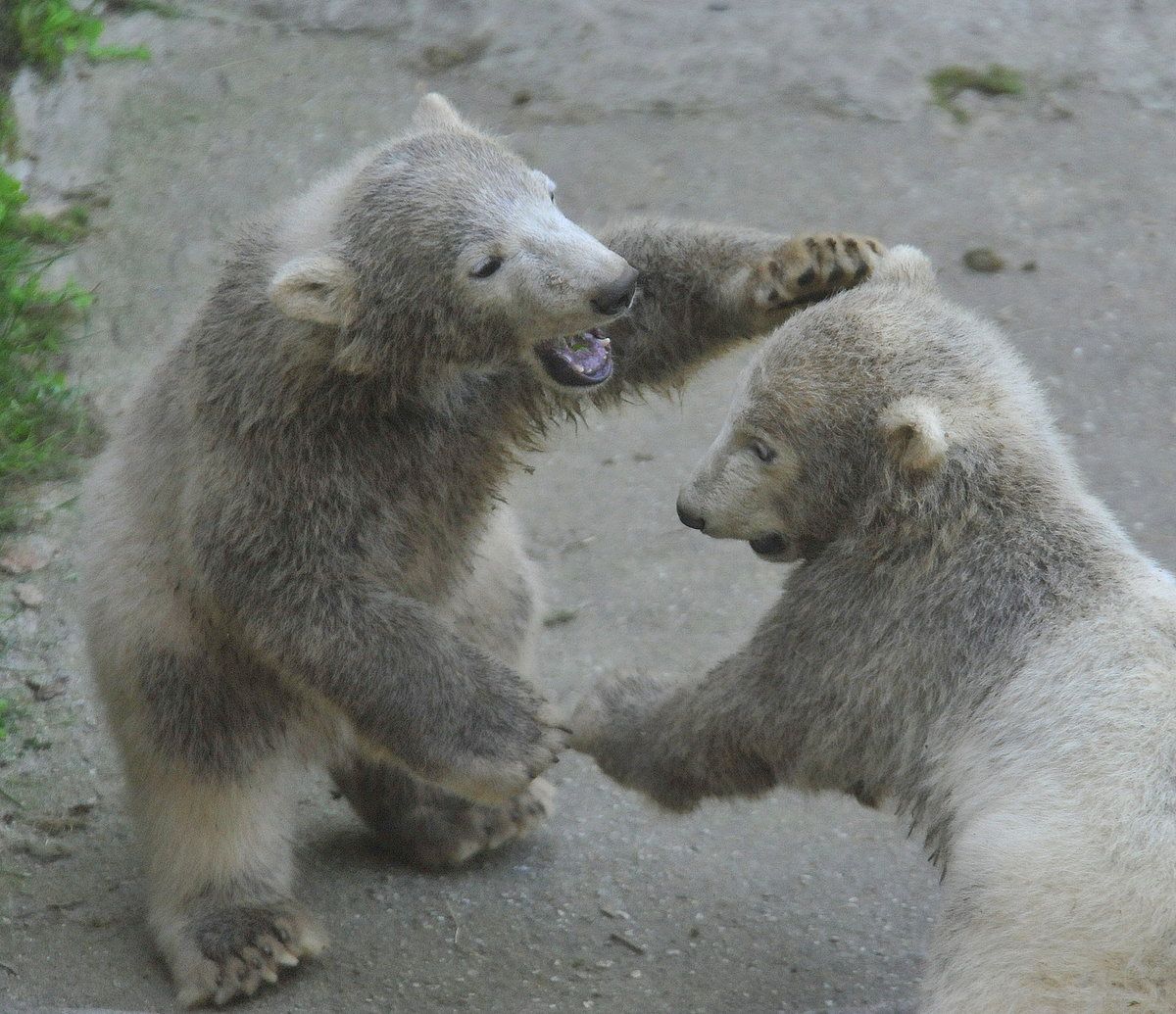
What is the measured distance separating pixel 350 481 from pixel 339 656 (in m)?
0.55

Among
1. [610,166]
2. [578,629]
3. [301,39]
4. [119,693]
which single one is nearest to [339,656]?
[119,693]

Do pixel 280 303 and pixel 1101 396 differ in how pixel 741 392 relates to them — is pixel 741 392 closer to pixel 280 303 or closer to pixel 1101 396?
pixel 280 303

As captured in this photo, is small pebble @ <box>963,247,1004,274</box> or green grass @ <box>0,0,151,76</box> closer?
small pebble @ <box>963,247,1004,274</box>

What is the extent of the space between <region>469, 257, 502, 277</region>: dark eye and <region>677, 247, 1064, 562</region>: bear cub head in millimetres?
860

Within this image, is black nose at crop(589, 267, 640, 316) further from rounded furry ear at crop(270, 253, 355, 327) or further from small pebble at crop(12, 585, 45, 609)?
small pebble at crop(12, 585, 45, 609)

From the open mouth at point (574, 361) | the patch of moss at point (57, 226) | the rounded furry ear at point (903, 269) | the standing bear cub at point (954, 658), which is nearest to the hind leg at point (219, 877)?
the standing bear cub at point (954, 658)

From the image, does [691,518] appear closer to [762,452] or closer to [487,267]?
[762,452]

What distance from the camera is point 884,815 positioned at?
5.88 m

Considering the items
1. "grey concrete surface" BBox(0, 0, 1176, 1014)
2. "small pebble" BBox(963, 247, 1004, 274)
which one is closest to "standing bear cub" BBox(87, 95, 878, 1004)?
"grey concrete surface" BBox(0, 0, 1176, 1014)

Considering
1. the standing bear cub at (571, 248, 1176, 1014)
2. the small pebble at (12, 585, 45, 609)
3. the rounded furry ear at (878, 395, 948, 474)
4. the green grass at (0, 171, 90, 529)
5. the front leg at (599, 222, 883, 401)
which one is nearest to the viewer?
the standing bear cub at (571, 248, 1176, 1014)

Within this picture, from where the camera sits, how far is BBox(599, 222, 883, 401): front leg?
4879 millimetres

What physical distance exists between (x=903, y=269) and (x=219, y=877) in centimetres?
305

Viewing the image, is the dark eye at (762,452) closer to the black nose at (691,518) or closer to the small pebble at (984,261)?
the black nose at (691,518)

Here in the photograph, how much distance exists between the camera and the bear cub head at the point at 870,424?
173 inches
